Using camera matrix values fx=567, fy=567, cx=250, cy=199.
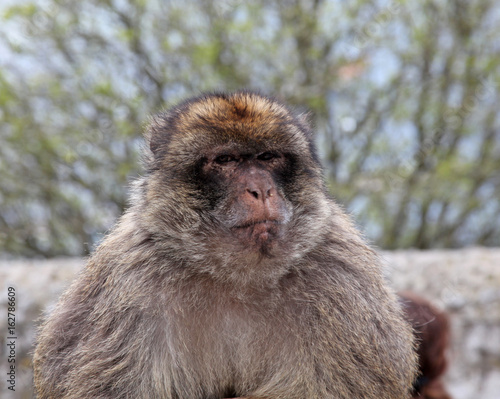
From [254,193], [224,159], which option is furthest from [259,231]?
[224,159]

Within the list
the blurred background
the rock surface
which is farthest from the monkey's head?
the blurred background

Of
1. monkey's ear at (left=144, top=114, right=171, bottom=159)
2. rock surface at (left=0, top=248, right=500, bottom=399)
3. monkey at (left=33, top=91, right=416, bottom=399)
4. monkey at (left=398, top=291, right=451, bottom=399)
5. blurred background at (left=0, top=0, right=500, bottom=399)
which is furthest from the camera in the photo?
blurred background at (left=0, top=0, right=500, bottom=399)

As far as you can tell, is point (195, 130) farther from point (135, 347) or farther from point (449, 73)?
point (449, 73)

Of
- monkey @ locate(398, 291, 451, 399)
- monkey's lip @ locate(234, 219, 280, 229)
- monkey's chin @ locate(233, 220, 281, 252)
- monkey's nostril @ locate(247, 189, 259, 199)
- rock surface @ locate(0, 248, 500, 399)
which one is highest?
monkey's nostril @ locate(247, 189, 259, 199)

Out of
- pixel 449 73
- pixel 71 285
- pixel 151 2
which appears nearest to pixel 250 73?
pixel 151 2

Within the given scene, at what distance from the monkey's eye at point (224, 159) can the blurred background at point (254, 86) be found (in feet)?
21.7

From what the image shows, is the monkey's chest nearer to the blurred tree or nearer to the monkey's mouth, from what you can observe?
the monkey's mouth

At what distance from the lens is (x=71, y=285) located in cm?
288

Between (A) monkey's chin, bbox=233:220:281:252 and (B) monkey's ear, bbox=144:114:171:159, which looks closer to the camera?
(A) monkey's chin, bbox=233:220:281:252

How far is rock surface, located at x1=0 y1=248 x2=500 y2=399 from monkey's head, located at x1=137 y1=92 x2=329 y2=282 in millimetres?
4211

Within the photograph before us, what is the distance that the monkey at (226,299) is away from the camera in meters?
2.36

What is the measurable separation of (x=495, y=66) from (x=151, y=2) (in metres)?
6.11

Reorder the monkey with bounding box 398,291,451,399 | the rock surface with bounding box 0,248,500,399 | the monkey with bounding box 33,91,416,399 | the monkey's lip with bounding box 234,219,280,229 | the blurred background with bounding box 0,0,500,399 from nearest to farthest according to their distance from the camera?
the monkey's lip with bounding box 234,219,280,229 < the monkey with bounding box 33,91,416,399 < the monkey with bounding box 398,291,451,399 < the rock surface with bounding box 0,248,500,399 < the blurred background with bounding box 0,0,500,399

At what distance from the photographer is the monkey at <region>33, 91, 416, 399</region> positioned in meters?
2.36
